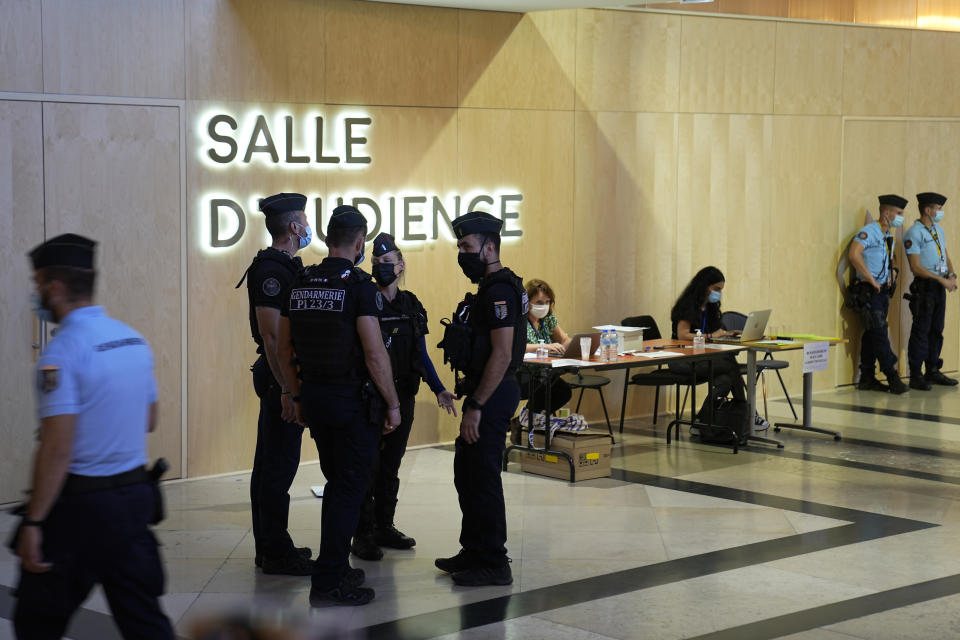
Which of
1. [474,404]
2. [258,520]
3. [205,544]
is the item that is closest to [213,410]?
[205,544]

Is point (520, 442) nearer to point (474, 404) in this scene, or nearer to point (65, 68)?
point (474, 404)

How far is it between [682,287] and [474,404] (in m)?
5.30

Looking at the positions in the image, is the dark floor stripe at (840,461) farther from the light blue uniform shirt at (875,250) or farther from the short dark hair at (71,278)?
the short dark hair at (71,278)

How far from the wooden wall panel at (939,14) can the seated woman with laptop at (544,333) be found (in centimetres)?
656

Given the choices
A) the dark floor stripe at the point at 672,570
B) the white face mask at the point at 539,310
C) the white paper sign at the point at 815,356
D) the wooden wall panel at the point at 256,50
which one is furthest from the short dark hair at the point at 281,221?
the white paper sign at the point at 815,356

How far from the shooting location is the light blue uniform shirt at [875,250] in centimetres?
1165

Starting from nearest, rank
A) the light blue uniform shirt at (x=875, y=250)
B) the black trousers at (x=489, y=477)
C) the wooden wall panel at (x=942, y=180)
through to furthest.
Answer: the black trousers at (x=489, y=477) < the light blue uniform shirt at (x=875, y=250) < the wooden wall panel at (x=942, y=180)

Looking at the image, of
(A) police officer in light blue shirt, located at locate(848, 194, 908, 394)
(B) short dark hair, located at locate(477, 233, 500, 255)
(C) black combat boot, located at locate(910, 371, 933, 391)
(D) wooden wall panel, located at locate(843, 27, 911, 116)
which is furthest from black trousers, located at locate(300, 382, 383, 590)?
(C) black combat boot, located at locate(910, 371, 933, 391)

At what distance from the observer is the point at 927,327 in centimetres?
1222

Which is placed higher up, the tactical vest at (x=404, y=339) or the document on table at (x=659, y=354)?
the tactical vest at (x=404, y=339)

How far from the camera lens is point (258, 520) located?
5.98m

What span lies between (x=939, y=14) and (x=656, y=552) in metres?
8.92

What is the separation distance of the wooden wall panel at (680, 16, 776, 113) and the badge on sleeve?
25.6ft

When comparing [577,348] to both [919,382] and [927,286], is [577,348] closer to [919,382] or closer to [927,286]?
[919,382]
